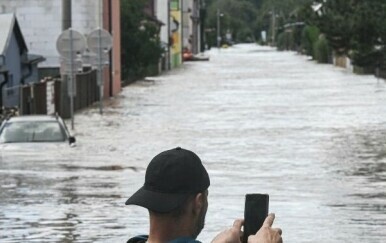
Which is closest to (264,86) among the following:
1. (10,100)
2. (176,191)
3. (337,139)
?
(10,100)

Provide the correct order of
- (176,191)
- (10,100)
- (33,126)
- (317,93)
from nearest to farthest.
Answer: (176,191) < (33,126) < (10,100) < (317,93)

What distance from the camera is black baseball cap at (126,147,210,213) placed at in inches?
170

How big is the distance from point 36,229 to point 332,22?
3780cm

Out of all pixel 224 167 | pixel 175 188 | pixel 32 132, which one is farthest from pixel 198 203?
pixel 32 132

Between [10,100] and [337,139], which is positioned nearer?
[337,139]

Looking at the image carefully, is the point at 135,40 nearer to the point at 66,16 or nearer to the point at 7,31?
the point at 7,31

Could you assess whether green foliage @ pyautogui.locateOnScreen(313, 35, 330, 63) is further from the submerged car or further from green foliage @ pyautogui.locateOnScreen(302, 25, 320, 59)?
the submerged car

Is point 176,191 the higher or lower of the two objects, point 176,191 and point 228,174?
the higher

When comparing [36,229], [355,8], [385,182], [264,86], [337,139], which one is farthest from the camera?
[264,86]

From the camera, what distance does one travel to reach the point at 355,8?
5000 cm

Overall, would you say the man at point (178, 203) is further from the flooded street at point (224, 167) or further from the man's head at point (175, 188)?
the flooded street at point (224, 167)

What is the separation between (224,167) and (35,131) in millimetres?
5356

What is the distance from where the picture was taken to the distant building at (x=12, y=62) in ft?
146

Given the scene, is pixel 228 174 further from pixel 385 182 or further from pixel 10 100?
pixel 10 100
